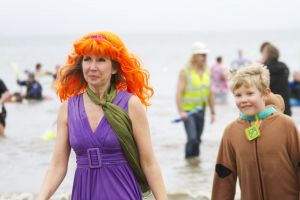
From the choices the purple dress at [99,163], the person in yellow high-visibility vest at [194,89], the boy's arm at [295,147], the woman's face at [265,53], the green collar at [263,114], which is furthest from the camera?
the person in yellow high-visibility vest at [194,89]

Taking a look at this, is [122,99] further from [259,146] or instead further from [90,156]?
[259,146]

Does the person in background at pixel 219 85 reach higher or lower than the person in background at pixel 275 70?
lower

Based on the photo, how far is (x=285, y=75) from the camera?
890 centimetres

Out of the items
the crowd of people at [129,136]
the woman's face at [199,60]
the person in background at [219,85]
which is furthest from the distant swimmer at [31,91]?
the crowd of people at [129,136]

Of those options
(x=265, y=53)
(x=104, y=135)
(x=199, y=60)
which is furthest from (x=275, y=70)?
(x=104, y=135)

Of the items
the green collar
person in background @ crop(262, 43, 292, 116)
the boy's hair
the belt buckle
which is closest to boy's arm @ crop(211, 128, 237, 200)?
the green collar

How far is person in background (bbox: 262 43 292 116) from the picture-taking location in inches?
345

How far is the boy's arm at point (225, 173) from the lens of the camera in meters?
4.41

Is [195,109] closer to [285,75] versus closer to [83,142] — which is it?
[285,75]

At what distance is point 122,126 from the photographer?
3828mm

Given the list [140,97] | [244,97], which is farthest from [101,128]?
[244,97]

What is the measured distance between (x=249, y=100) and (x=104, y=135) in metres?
1.04

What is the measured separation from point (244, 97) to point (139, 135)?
809 millimetres

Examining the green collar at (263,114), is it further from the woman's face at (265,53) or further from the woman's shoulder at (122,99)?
the woman's face at (265,53)
